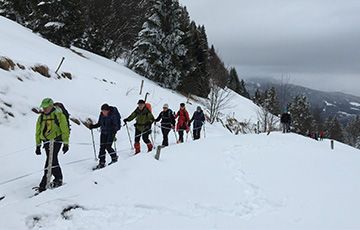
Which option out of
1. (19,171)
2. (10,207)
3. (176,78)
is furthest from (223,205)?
(176,78)

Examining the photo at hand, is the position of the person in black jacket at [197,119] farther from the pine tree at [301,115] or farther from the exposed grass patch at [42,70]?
the pine tree at [301,115]

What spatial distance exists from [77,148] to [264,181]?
5.62 m

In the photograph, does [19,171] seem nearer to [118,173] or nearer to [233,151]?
[118,173]

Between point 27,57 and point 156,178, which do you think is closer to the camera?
point 156,178

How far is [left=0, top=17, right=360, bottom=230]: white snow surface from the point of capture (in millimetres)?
6934

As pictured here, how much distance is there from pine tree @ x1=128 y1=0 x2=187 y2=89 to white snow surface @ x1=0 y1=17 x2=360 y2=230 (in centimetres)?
1920

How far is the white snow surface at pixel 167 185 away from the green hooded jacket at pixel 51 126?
1070 millimetres

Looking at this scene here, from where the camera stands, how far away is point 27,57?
16.4 m

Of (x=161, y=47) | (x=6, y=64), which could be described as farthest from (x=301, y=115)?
(x=6, y=64)

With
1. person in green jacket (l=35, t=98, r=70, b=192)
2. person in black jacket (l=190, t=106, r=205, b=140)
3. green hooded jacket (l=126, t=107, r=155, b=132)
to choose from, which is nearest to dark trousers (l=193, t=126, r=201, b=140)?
person in black jacket (l=190, t=106, r=205, b=140)

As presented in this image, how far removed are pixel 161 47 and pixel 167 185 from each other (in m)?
27.0

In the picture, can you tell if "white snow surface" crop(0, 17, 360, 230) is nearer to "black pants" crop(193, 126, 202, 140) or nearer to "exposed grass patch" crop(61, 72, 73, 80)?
"exposed grass patch" crop(61, 72, 73, 80)

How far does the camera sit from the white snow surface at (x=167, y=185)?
22.7 ft

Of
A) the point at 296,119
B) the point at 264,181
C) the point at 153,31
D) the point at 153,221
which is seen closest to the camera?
the point at 153,221
